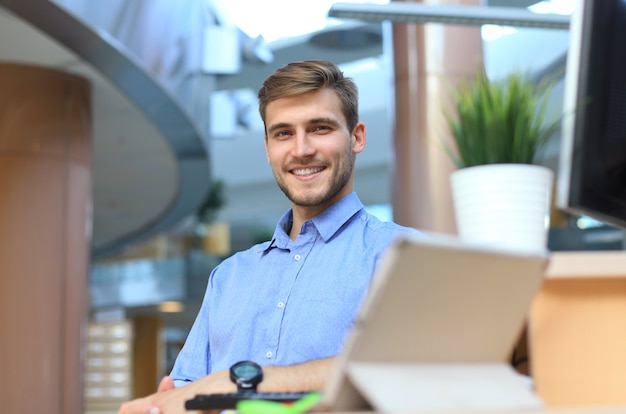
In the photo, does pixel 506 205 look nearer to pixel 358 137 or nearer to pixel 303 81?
pixel 303 81

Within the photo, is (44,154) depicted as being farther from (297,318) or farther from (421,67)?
(297,318)

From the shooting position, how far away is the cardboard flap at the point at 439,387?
0.89m

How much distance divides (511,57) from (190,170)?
6.88 m

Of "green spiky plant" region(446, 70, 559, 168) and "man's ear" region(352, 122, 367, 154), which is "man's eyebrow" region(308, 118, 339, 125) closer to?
"man's ear" region(352, 122, 367, 154)

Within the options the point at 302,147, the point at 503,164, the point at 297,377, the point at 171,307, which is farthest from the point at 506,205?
the point at 171,307

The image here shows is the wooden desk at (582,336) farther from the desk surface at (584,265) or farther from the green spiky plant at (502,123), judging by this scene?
the green spiky plant at (502,123)

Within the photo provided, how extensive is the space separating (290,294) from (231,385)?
414 millimetres

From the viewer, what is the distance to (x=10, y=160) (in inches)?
256

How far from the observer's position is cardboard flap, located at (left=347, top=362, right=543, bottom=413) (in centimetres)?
89

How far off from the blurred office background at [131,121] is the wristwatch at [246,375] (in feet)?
2.17

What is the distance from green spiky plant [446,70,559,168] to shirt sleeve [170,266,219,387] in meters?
0.70

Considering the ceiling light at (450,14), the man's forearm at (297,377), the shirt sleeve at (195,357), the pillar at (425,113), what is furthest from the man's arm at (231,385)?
the pillar at (425,113)

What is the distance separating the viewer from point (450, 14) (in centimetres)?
261

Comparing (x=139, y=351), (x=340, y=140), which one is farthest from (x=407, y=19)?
(x=139, y=351)
